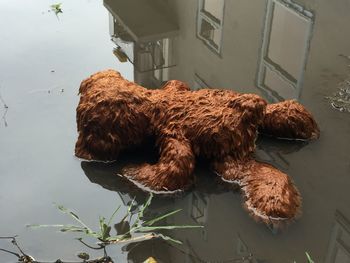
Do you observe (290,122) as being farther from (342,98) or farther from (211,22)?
(211,22)

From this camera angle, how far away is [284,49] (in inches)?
99.7

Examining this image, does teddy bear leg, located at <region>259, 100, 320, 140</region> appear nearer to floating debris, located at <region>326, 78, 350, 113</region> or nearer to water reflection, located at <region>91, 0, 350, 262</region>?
water reflection, located at <region>91, 0, 350, 262</region>

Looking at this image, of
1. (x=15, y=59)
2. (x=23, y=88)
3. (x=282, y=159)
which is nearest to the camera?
(x=282, y=159)

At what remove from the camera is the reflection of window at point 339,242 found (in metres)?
1.57

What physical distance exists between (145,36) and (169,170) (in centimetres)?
104

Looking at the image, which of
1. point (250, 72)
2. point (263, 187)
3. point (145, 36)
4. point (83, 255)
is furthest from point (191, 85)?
point (83, 255)

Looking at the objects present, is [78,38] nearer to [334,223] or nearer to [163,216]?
[163,216]

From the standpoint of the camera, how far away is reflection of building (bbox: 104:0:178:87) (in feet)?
7.74

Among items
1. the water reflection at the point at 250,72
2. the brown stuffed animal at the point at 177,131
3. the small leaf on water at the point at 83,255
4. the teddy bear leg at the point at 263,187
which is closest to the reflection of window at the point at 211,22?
the water reflection at the point at 250,72

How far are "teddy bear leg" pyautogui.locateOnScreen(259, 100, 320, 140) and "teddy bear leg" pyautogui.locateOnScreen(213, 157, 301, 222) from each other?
197mm

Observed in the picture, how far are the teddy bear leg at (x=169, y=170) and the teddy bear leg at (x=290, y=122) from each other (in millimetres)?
376

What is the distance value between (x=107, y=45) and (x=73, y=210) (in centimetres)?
110

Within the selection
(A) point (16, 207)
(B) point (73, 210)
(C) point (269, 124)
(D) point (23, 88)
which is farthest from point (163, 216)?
(D) point (23, 88)

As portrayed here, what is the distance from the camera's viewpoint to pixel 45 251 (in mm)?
1523
